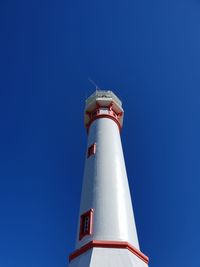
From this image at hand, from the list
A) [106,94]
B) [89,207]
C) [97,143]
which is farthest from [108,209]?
[106,94]

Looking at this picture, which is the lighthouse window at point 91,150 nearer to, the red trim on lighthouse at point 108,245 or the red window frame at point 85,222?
the red window frame at point 85,222

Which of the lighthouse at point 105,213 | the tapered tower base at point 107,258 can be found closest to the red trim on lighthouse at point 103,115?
the lighthouse at point 105,213

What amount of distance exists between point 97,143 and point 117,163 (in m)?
1.62

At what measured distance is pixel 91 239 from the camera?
28.7 feet

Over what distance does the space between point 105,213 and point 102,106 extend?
8.07 metres

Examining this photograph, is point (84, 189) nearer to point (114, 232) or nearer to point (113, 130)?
point (114, 232)

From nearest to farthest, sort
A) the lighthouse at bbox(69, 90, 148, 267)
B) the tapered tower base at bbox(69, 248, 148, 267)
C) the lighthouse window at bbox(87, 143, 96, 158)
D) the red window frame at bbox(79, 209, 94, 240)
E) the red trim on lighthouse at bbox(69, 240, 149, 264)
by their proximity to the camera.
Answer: the tapered tower base at bbox(69, 248, 148, 267) < the lighthouse at bbox(69, 90, 148, 267) < the red trim on lighthouse at bbox(69, 240, 149, 264) < the red window frame at bbox(79, 209, 94, 240) < the lighthouse window at bbox(87, 143, 96, 158)

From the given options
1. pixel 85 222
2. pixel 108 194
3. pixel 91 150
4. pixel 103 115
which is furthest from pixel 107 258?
pixel 103 115

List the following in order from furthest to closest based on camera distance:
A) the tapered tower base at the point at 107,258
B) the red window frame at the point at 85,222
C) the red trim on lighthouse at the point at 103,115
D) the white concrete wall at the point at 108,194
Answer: the red trim on lighthouse at the point at 103,115, the red window frame at the point at 85,222, the white concrete wall at the point at 108,194, the tapered tower base at the point at 107,258

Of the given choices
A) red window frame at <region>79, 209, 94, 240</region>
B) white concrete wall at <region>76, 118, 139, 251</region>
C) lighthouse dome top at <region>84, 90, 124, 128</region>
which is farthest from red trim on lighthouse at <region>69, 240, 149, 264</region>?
lighthouse dome top at <region>84, 90, 124, 128</region>

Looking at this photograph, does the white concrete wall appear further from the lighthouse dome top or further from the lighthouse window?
the lighthouse dome top

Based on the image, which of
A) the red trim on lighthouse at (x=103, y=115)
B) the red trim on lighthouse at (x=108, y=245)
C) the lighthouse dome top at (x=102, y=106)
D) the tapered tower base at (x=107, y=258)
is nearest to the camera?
the tapered tower base at (x=107, y=258)

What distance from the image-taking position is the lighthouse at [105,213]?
814cm

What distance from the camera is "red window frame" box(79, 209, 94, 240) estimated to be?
9.14 meters
